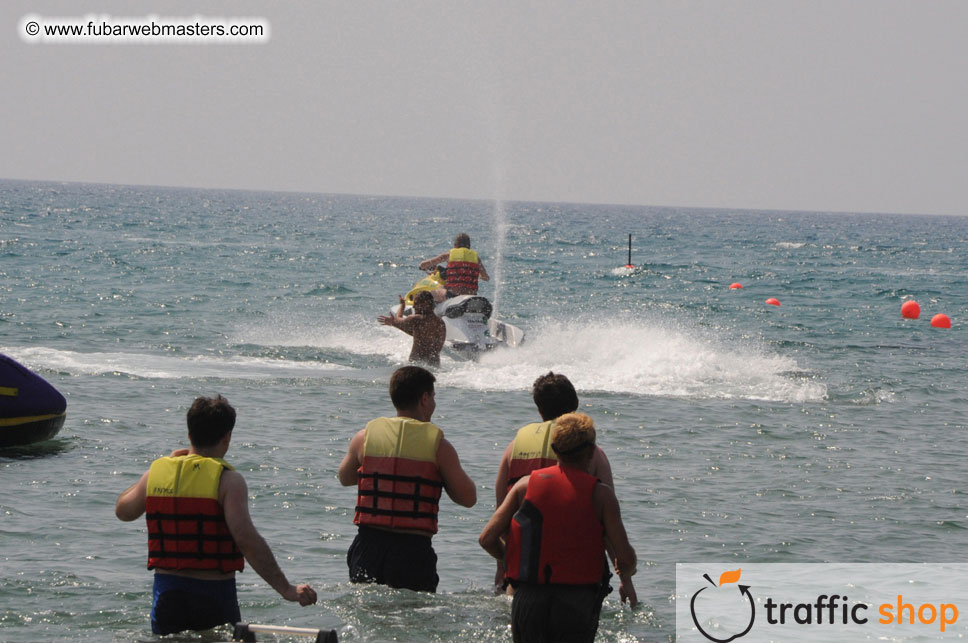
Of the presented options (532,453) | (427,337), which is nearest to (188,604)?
(532,453)

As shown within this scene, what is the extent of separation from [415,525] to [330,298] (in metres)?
28.0

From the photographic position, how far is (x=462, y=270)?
17672 millimetres

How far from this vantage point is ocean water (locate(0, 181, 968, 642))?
726cm

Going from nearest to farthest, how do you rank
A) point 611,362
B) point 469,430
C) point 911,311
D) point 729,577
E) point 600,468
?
point 600,468 → point 729,577 → point 469,430 → point 611,362 → point 911,311

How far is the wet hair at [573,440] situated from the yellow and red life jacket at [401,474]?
117 centimetres

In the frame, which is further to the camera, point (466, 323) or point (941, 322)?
point (941, 322)

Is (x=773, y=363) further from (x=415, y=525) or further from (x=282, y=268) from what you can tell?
(x=282, y=268)

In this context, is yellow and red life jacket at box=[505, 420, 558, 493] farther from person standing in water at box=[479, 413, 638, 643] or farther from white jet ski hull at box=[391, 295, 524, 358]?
white jet ski hull at box=[391, 295, 524, 358]

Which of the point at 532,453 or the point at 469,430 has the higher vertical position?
the point at 532,453

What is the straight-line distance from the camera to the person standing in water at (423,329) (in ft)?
47.5

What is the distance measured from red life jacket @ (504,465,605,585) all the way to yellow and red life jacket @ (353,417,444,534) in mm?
1161

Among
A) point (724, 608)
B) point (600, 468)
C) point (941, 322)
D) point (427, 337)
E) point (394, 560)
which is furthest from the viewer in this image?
point (941, 322)

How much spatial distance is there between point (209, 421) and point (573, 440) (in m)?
1.51

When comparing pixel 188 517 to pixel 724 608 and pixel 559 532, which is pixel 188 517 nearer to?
pixel 559 532
